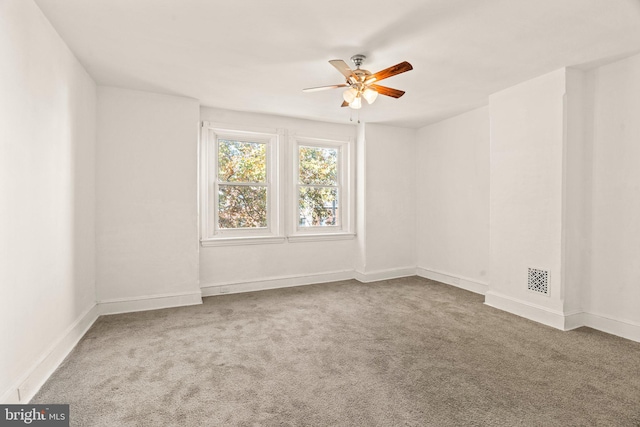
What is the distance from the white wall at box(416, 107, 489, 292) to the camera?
4.45 metres

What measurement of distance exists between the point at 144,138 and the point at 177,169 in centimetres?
49

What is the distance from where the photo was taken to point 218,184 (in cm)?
452

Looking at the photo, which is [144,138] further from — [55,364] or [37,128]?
[55,364]

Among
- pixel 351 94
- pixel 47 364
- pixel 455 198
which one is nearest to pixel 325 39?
pixel 351 94

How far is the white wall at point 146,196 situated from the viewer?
3592 mm

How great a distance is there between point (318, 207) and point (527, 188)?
287 cm

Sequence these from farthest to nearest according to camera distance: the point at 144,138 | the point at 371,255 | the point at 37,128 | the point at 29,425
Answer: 1. the point at 371,255
2. the point at 144,138
3. the point at 37,128
4. the point at 29,425

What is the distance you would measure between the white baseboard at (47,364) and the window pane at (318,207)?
9.81ft

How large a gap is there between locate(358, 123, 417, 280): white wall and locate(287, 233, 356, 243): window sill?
0.25 m

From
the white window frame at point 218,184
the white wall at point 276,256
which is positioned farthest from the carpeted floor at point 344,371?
the white window frame at point 218,184

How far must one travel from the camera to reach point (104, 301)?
3.58 metres

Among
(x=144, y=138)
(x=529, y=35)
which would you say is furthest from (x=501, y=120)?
(x=144, y=138)

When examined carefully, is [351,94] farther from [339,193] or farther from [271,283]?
[271,283]

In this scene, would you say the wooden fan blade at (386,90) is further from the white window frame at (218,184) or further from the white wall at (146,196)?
the white wall at (146,196)
